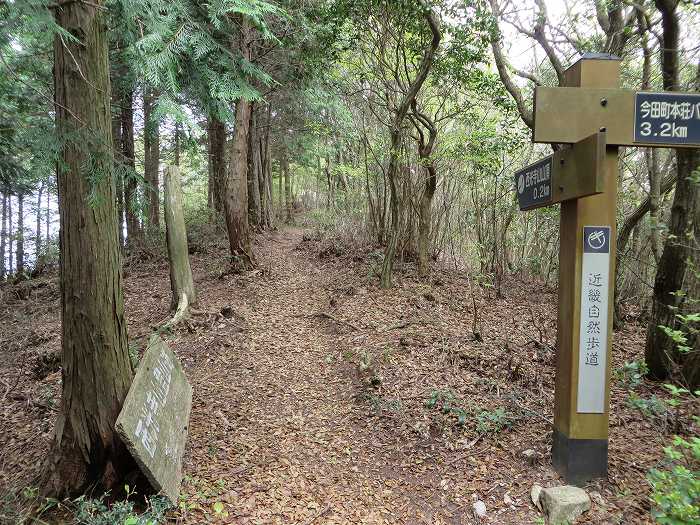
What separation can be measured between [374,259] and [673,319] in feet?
24.7

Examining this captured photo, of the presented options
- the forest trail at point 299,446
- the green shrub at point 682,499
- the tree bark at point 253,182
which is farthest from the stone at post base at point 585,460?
the tree bark at point 253,182

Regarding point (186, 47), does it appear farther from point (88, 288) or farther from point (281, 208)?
point (281, 208)

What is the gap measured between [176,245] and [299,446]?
4849 millimetres

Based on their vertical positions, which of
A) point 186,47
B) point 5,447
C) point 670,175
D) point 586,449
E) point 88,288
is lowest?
point 5,447

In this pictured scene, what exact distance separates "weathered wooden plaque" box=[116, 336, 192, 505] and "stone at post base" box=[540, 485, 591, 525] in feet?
9.20

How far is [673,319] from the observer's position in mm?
4195

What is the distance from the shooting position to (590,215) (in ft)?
10.3

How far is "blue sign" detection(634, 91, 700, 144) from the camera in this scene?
306 cm

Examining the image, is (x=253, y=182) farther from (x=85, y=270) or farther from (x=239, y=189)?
(x=85, y=270)

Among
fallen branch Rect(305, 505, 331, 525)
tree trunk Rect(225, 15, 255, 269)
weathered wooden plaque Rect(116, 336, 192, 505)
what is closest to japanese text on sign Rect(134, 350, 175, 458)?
weathered wooden plaque Rect(116, 336, 192, 505)

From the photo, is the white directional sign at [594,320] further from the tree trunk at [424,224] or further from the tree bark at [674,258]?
the tree trunk at [424,224]

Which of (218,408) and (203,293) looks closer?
(218,408)

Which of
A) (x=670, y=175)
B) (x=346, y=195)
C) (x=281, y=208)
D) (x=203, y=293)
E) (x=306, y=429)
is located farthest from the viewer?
(x=281, y=208)

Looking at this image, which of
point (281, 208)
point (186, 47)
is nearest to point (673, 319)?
point (186, 47)
